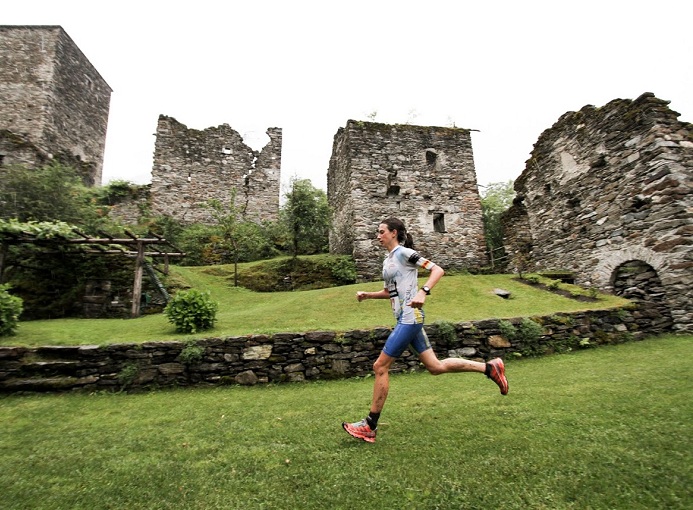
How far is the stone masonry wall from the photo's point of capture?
568 cm

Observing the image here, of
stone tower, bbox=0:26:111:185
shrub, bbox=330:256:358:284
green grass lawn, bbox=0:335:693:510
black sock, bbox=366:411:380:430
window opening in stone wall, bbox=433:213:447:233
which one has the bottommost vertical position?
green grass lawn, bbox=0:335:693:510

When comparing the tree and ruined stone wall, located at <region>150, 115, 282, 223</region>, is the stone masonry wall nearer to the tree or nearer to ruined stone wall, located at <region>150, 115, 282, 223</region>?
the tree

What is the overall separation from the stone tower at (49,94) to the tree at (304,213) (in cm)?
1503

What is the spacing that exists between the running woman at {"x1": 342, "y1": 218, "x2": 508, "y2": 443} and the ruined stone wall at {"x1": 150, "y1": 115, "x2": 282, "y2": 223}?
1735 cm

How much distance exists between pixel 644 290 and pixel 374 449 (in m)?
9.20

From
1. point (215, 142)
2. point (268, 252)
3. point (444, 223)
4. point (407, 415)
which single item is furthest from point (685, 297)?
point (215, 142)

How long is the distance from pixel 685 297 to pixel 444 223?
9.54m

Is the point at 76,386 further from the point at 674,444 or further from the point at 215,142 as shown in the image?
the point at 215,142

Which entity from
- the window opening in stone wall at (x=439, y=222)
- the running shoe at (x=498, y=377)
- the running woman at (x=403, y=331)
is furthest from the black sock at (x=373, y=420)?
the window opening in stone wall at (x=439, y=222)

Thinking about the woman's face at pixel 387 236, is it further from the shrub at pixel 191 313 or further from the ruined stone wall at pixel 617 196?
the ruined stone wall at pixel 617 196

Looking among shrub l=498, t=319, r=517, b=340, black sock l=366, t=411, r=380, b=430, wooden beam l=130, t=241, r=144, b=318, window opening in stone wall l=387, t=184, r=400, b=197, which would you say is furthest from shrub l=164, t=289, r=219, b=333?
window opening in stone wall l=387, t=184, r=400, b=197

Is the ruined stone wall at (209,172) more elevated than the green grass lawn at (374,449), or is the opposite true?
the ruined stone wall at (209,172)

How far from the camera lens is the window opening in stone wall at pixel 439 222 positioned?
16.4 metres

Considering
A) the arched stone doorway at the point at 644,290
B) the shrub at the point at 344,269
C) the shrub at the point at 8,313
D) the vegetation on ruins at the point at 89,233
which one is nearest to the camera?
the shrub at the point at 8,313
